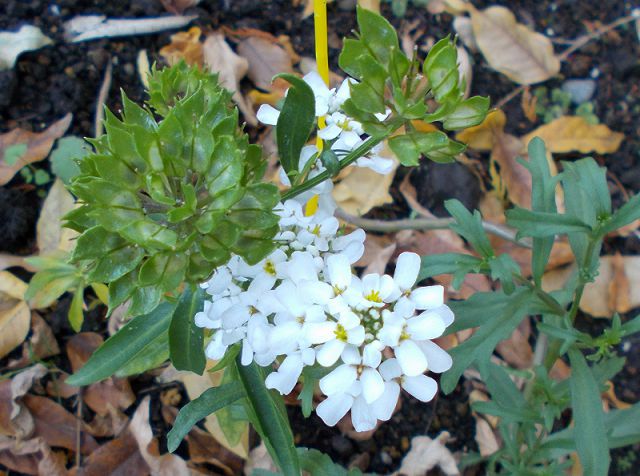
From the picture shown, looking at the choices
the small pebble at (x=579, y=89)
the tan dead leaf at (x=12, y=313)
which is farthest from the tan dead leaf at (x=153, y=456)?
the small pebble at (x=579, y=89)

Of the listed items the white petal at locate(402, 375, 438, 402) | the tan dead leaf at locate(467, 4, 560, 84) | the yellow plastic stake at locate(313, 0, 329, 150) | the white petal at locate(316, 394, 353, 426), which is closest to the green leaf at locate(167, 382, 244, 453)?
the white petal at locate(316, 394, 353, 426)

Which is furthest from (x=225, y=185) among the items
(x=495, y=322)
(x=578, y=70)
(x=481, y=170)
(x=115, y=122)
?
(x=578, y=70)

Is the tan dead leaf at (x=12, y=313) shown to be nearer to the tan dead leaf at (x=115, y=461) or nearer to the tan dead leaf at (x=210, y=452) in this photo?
the tan dead leaf at (x=115, y=461)

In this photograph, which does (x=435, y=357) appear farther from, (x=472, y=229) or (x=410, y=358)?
(x=472, y=229)

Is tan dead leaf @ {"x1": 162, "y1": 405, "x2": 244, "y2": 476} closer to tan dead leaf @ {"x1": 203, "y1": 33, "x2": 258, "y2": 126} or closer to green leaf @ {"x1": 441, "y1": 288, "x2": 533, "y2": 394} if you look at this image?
green leaf @ {"x1": 441, "y1": 288, "x2": 533, "y2": 394}

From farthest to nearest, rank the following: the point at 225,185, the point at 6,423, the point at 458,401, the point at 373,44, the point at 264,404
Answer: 1. the point at 458,401
2. the point at 6,423
3. the point at 264,404
4. the point at 373,44
5. the point at 225,185

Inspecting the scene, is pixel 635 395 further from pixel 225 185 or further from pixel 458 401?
pixel 225 185
